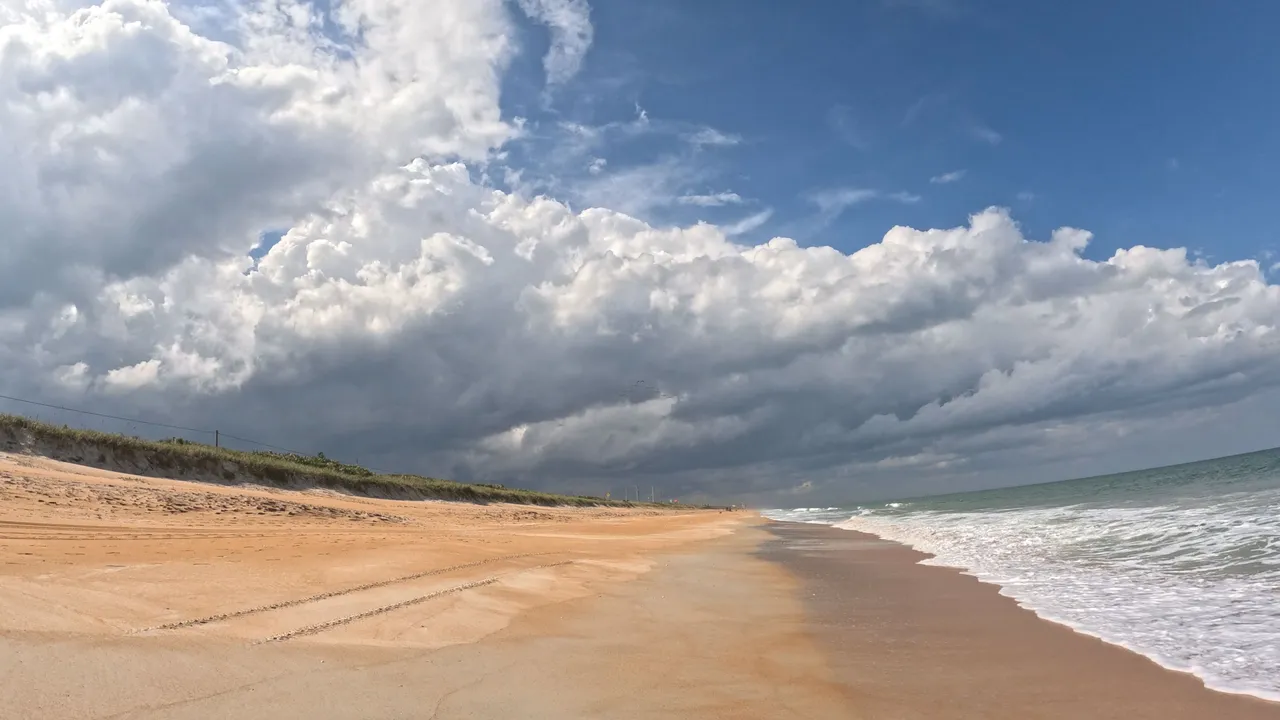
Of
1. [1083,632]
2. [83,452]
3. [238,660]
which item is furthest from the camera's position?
[83,452]

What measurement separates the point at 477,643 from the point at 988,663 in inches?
183

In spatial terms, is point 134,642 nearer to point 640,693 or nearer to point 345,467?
point 640,693

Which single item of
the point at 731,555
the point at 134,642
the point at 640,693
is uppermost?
the point at 134,642

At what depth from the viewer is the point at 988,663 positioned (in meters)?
6.56

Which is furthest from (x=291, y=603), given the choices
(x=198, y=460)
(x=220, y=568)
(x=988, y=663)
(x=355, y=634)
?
(x=198, y=460)

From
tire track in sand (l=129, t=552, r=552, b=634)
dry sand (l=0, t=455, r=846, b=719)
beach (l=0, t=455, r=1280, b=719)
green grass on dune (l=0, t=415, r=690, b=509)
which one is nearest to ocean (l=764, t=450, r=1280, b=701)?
beach (l=0, t=455, r=1280, b=719)

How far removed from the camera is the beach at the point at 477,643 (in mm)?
4859

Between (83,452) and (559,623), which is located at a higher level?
(83,452)

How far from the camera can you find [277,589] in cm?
780

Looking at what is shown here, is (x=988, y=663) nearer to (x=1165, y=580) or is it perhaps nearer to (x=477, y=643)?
(x=477, y=643)

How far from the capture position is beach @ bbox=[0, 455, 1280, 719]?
486 cm

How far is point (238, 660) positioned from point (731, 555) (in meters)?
15.5

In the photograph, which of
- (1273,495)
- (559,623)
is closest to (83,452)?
(559,623)

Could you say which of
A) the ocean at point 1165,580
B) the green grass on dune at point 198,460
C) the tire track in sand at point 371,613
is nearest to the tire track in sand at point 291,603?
the tire track in sand at point 371,613
